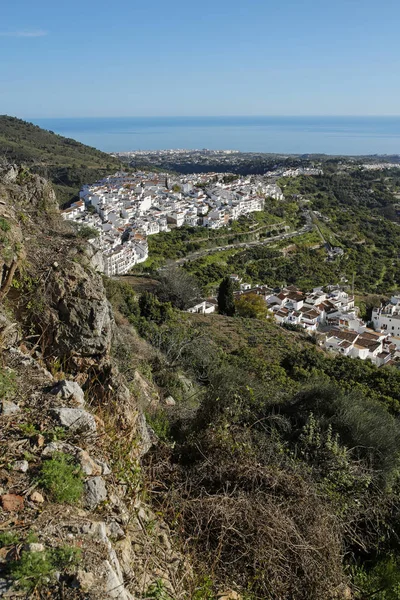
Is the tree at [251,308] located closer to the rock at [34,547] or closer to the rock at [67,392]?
the rock at [67,392]

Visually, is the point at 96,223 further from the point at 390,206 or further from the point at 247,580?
the point at 390,206

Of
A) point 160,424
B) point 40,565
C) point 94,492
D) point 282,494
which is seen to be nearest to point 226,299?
point 160,424

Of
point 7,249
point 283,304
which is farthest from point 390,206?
point 7,249

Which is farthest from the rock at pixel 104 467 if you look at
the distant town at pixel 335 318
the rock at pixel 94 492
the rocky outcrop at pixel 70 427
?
the distant town at pixel 335 318

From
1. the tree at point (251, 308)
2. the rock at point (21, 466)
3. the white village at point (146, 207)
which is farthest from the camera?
the white village at point (146, 207)

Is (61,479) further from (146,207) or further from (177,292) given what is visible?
(146,207)

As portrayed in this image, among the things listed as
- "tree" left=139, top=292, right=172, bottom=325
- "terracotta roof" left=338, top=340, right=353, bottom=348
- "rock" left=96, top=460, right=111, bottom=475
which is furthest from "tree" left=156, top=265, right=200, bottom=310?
"rock" left=96, top=460, right=111, bottom=475
